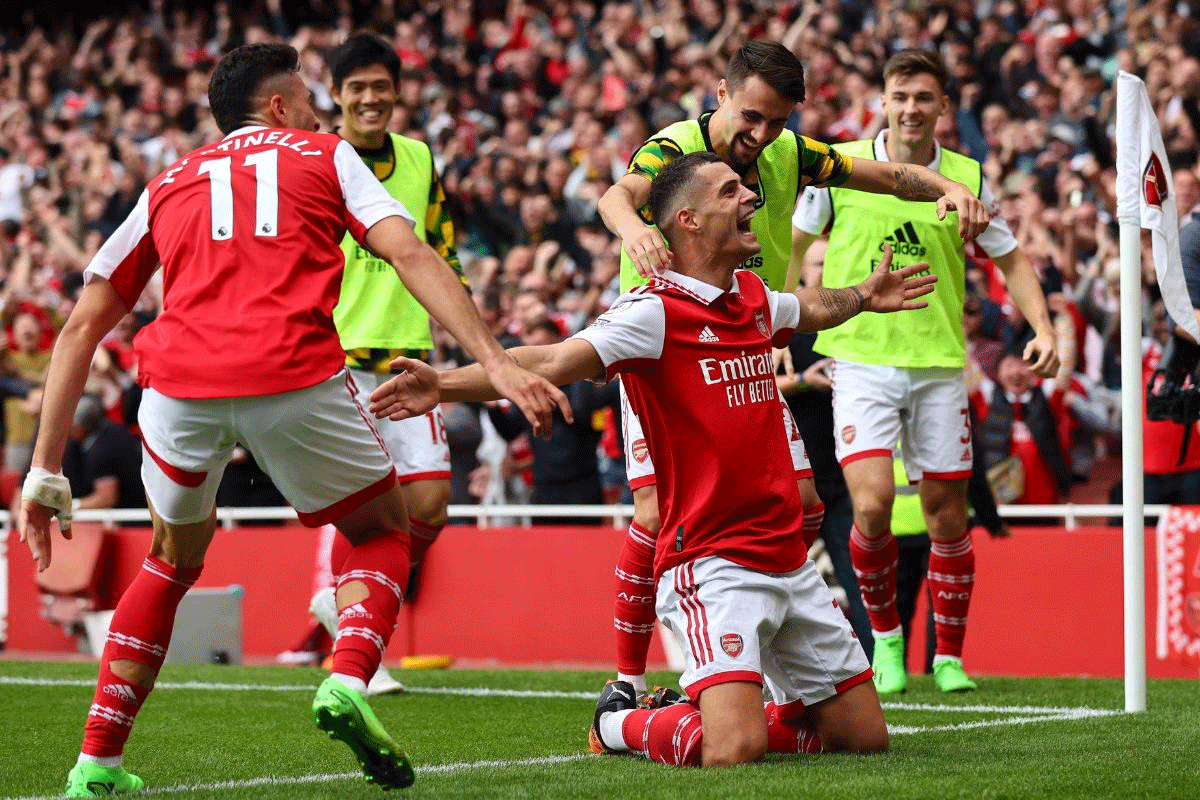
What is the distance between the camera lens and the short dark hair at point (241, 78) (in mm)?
5184

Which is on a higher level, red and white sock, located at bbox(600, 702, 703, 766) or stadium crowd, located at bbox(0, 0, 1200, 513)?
stadium crowd, located at bbox(0, 0, 1200, 513)

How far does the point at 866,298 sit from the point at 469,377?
179cm

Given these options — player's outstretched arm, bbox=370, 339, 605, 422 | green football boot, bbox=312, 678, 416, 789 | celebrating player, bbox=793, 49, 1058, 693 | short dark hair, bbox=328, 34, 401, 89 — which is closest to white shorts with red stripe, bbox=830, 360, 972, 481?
celebrating player, bbox=793, 49, 1058, 693

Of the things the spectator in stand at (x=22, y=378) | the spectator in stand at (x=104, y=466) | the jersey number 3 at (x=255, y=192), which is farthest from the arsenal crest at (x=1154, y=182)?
the spectator in stand at (x=22, y=378)

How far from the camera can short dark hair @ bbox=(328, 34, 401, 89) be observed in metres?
7.89

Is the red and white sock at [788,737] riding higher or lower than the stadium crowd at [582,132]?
lower

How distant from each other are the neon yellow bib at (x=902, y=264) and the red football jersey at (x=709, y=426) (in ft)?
8.50

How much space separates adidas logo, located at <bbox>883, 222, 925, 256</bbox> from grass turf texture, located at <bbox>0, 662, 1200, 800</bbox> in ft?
6.67

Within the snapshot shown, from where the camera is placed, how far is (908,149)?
7949 millimetres

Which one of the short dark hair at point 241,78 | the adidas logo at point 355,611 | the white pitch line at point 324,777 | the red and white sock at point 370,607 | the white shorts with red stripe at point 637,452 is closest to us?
the red and white sock at point 370,607

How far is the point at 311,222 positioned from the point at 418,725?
2691 mm

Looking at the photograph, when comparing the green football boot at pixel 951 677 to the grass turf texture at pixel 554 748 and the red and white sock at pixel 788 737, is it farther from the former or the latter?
the red and white sock at pixel 788 737

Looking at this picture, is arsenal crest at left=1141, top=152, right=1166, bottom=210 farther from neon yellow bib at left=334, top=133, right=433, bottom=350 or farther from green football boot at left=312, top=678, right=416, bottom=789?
green football boot at left=312, top=678, right=416, bottom=789

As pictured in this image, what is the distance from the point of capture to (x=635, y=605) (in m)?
6.32
